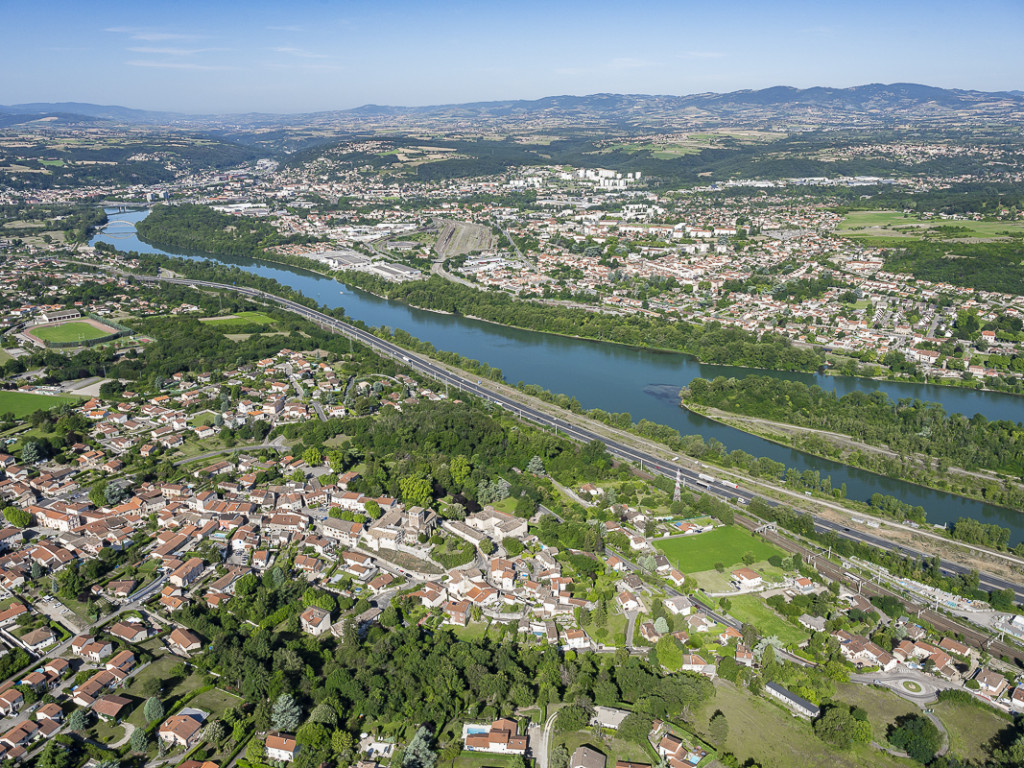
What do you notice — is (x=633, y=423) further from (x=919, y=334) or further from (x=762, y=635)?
(x=919, y=334)

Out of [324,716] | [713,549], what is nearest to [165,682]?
[324,716]

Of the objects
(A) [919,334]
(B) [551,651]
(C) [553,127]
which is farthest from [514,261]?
(C) [553,127]

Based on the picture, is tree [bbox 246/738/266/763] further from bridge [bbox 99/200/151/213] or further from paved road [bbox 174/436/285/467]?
bridge [bbox 99/200/151/213]

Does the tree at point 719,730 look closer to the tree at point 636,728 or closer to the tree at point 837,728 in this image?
the tree at point 636,728

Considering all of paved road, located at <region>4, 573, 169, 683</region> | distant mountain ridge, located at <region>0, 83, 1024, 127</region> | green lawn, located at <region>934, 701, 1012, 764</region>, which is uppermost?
distant mountain ridge, located at <region>0, 83, 1024, 127</region>

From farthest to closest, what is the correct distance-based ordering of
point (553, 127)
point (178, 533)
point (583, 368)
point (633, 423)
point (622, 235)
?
point (553, 127) < point (622, 235) < point (583, 368) < point (633, 423) < point (178, 533)

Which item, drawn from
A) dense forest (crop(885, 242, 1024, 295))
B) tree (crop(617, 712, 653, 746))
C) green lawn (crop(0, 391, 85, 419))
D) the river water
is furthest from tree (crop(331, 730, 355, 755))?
dense forest (crop(885, 242, 1024, 295))
